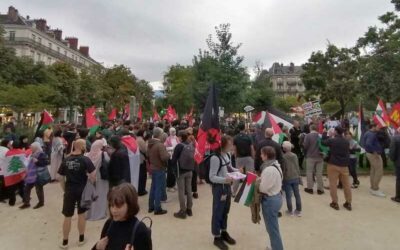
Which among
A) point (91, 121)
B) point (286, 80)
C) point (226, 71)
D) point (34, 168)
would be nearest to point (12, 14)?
point (226, 71)

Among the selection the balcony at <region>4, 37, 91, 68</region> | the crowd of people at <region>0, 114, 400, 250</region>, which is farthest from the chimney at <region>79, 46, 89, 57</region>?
the crowd of people at <region>0, 114, 400, 250</region>

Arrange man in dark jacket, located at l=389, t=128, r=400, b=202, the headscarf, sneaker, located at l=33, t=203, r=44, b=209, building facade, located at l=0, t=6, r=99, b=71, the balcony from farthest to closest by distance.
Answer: building facade, located at l=0, t=6, r=99, b=71, the balcony, man in dark jacket, located at l=389, t=128, r=400, b=202, sneaker, located at l=33, t=203, r=44, b=209, the headscarf

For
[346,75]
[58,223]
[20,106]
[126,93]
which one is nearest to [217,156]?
[58,223]

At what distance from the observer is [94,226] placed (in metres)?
7.07

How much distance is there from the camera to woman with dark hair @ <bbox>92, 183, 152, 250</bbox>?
8.32ft

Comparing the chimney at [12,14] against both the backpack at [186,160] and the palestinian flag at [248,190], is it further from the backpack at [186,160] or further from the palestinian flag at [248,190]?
the palestinian flag at [248,190]

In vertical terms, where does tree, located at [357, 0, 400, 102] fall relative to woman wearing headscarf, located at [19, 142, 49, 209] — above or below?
above

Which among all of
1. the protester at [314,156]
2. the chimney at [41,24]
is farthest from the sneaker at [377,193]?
the chimney at [41,24]

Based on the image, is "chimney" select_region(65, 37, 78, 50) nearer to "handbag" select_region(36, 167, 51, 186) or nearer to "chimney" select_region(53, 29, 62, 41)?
"chimney" select_region(53, 29, 62, 41)

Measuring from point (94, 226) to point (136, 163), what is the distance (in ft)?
5.57

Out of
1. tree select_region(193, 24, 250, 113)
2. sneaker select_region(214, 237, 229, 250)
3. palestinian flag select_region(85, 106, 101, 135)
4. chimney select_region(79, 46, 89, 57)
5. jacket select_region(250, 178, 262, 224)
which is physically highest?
chimney select_region(79, 46, 89, 57)

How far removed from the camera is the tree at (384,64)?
20.0 m

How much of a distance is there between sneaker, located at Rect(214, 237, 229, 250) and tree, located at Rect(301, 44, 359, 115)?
27203 millimetres

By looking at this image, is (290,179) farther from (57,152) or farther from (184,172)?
(57,152)
